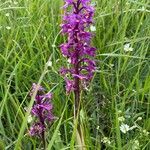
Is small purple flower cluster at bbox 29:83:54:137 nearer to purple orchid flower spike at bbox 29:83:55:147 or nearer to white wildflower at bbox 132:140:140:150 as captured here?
purple orchid flower spike at bbox 29:83:55:147

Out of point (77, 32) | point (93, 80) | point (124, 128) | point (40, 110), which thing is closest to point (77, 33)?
point (77, 32)

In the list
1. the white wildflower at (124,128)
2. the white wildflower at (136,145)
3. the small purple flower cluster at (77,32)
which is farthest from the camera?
the white wildflower at (124,128)

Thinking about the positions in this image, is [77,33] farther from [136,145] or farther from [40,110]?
[136,145]

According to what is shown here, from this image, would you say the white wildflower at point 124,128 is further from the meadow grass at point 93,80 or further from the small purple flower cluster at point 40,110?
the small purple flower cluster at point 40,110

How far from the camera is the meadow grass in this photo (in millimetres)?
2035

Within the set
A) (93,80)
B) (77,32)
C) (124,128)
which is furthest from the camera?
(93,80)

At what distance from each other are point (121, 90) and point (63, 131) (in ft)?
1.58

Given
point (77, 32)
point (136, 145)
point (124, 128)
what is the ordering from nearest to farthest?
1. point (77, 32)
2. point (136, 145)
3. point (124, 128)

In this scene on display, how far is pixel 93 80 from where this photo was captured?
2.49m

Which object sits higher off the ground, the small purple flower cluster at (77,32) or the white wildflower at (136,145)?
the small purple flower cluster at (77,32)

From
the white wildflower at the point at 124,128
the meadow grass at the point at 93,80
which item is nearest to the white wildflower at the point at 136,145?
the meadow grass at the point at 93,80

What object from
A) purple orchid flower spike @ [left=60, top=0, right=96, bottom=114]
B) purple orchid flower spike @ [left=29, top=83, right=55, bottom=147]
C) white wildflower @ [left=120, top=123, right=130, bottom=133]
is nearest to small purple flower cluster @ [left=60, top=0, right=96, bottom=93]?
purple orchid flower spike @ [left=60, top=0, right=96, bottom=114]

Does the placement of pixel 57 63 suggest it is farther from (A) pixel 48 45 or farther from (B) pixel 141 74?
(B) pixel 141 74

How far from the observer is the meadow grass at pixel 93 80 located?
2035 mm
